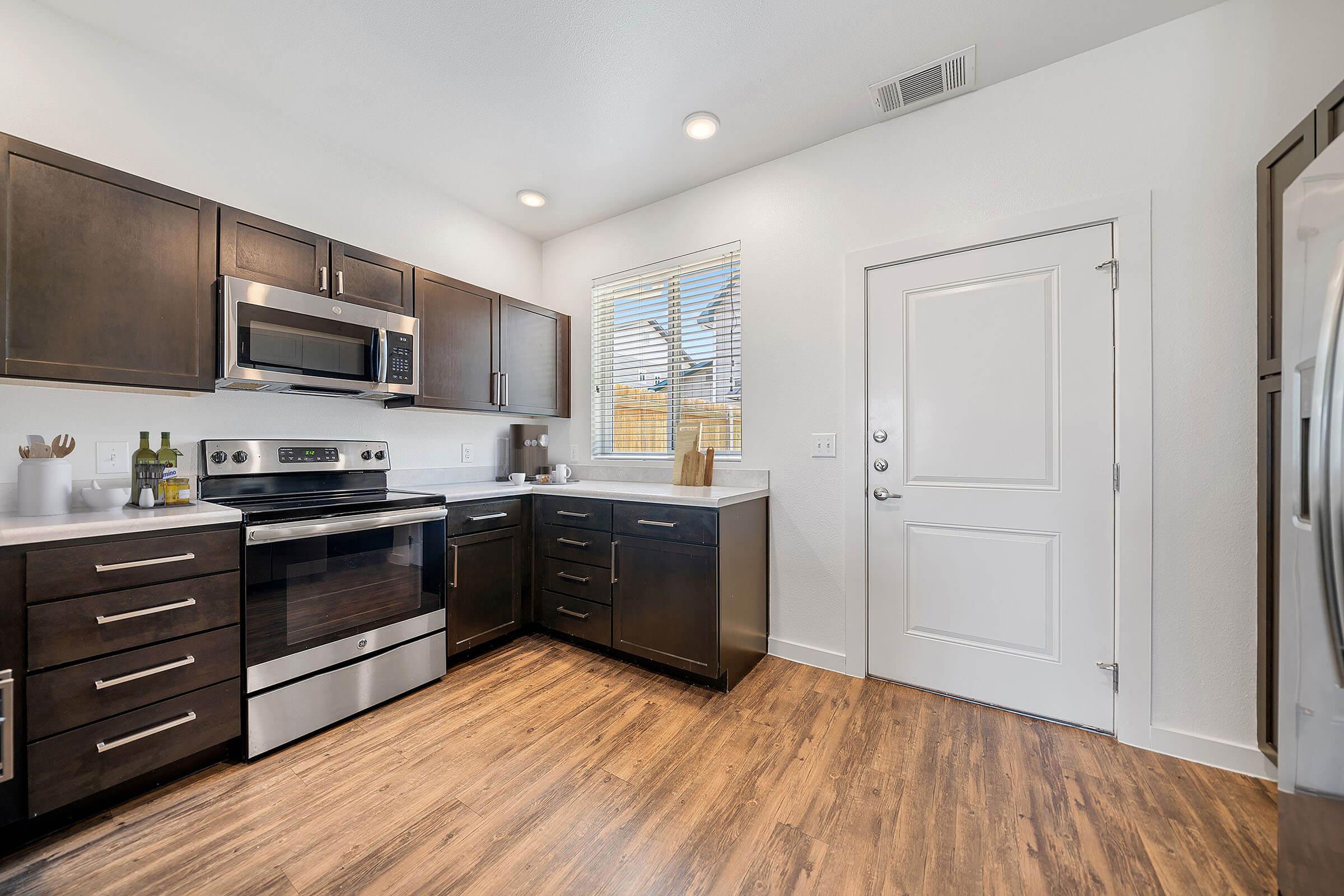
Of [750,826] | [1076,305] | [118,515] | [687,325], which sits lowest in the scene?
[750,826]

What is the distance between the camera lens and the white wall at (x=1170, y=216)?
1.71 meters

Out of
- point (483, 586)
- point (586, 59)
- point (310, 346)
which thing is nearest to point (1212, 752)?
point (483, 586)

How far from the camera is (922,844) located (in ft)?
4.65

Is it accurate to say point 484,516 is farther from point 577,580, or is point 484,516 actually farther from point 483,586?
point 577,580

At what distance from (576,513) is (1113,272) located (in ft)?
8.34

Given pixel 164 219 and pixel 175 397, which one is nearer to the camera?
pixel 164 219

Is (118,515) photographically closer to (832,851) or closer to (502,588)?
(502,588)

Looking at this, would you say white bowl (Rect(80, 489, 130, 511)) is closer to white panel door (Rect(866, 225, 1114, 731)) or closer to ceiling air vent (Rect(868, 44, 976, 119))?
white panel door (Rect(866, 225, 1114, 731))

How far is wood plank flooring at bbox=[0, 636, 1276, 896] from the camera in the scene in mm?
1303

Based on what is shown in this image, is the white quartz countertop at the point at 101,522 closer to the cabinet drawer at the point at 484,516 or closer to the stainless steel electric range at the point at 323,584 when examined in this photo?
the stainless steel electric range at the point at 323,584

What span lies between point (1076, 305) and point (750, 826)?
222 centimetres

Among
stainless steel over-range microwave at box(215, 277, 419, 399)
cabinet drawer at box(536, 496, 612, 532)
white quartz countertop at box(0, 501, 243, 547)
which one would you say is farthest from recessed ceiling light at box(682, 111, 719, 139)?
white quartz countertop at box(0, 501, 243, 547)

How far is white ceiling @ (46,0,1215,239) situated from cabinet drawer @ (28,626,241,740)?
7.34 feet

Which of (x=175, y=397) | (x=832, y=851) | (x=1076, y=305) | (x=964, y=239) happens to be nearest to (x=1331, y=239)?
(x=1076, y=305)
